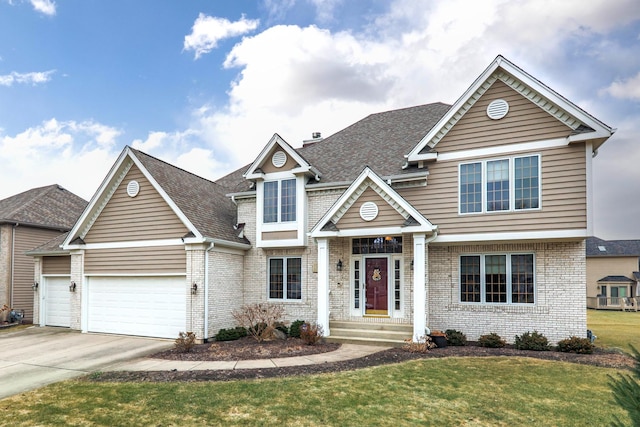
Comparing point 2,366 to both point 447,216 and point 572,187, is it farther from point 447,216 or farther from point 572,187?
point 572,187

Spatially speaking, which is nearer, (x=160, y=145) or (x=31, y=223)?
(x=31, y=223)

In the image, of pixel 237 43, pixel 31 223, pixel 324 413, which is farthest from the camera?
pixel 31 223

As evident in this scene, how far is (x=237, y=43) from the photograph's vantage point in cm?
1828

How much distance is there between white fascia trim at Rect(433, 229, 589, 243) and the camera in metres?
11.2

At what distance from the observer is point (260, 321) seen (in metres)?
13.5

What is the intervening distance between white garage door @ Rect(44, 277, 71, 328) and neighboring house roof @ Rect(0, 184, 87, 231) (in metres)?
4.60

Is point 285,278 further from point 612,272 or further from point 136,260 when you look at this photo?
point 612,272

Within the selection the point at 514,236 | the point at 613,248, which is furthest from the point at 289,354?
the point at 613,248

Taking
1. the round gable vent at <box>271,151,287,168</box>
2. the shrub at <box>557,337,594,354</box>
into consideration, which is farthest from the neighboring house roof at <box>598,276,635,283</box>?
the round gable vent at <box>271,151,287,168</box>

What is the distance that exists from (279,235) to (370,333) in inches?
195

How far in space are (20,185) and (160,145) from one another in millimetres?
10640

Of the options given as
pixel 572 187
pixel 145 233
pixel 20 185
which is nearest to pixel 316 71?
pixel 145 233

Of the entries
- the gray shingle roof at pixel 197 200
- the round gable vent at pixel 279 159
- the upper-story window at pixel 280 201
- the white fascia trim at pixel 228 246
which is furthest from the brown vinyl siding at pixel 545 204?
the gray shingle roof at pixel 197 200

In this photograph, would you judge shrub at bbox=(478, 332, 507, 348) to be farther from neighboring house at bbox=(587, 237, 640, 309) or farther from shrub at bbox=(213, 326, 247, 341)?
neighboring house at bbox=(587, 237, 640, 309)
